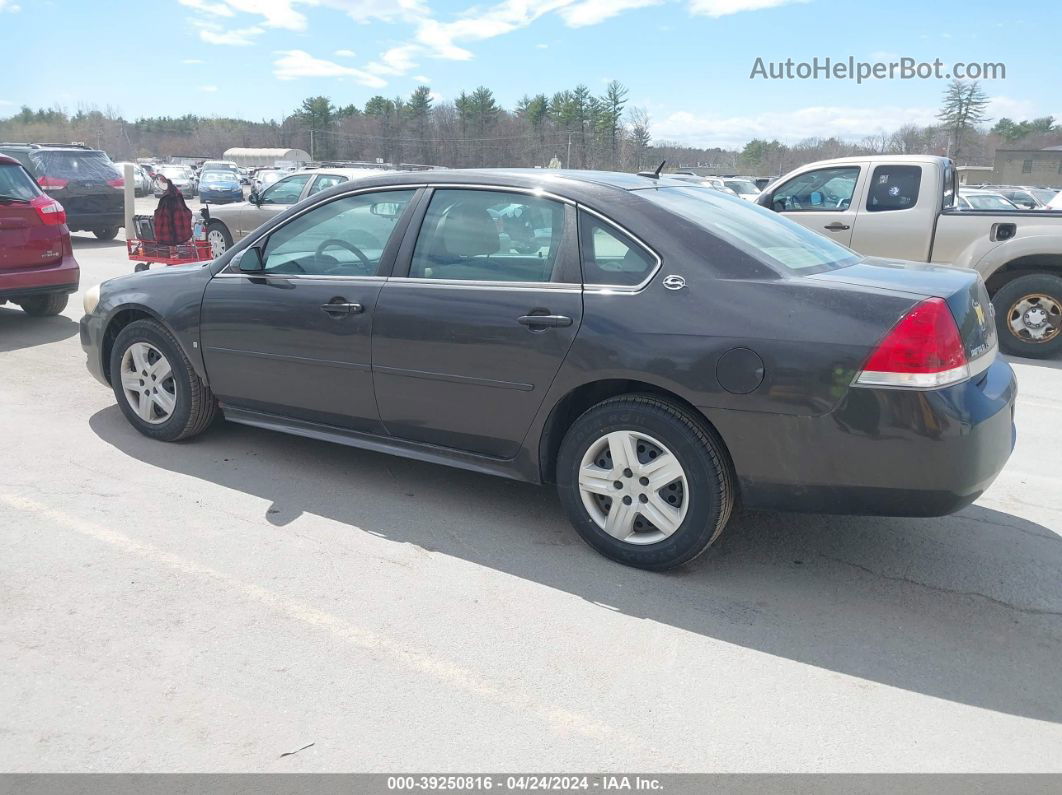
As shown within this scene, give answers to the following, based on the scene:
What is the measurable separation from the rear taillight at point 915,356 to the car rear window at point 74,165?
1762 cm

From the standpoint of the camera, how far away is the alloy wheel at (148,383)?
5.14 meters

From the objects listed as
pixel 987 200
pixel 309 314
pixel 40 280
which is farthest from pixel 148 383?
pixel 987 200

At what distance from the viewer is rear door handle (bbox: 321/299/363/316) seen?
14.0ft

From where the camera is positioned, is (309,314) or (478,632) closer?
(478,632)

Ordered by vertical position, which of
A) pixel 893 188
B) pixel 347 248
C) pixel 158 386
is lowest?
pixel 158 386

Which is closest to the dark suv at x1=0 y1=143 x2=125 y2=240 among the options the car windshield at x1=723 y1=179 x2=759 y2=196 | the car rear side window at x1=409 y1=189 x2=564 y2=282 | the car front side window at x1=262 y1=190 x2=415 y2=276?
the car front side window at x1=262 y1=190 x2=415 y2=276

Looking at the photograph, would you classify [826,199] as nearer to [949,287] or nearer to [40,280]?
[949,287]

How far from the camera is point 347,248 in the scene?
179 inches

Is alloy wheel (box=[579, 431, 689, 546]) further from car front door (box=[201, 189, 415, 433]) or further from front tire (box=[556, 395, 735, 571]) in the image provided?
car front door (box=[201, 189, 415, 433])

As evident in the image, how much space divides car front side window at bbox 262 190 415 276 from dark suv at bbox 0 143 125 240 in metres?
14.3

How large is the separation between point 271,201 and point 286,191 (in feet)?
1.00

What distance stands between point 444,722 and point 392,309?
208cm

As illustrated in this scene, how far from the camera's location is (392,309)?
4164 mm

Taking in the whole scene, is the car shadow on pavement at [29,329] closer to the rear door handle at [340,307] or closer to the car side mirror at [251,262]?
the car side mirror at [251,262]
